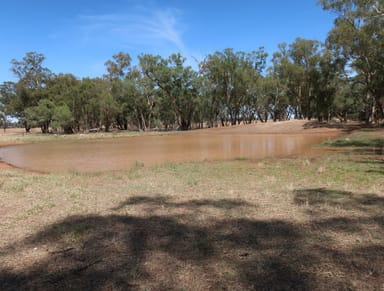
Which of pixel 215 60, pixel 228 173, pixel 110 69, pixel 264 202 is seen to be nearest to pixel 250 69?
pixel 215 60

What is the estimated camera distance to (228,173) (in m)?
8.03

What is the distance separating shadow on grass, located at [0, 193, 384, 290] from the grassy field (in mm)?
11

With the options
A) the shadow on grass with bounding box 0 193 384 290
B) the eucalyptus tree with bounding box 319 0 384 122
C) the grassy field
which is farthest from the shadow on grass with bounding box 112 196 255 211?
the eucalyptus tree with bounding box 319 0 384 122

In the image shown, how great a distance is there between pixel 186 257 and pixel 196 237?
53 centimetres

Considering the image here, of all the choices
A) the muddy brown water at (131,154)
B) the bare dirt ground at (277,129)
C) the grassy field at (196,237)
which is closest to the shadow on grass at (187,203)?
the grassy field at (196,237)

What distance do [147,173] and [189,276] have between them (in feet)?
20.3

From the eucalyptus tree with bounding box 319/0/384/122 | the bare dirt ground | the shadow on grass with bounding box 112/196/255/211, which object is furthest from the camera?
the bare dirt ground

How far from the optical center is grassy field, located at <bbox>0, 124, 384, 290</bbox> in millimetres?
2527

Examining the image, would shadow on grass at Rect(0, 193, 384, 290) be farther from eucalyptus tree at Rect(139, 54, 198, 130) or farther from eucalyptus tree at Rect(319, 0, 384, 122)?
eucalyptus tree at Rect(139, 54, 198, 130)

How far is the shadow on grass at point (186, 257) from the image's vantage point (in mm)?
2473

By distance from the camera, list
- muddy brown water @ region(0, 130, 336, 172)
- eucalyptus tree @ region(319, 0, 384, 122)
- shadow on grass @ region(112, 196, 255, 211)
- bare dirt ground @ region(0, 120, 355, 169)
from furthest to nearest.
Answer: bare dirt ground @ region(0, 120, 355, 169) → eucalyptus tree @ region(319, 0, 384, 122) → muddy brown water @ region(0, 130, 336, 172) → shadow on grass @ region(112, 196, 255, 211)

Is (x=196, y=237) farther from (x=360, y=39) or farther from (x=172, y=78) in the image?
(x=172, y=78)

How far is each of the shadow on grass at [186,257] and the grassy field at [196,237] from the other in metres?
0.01

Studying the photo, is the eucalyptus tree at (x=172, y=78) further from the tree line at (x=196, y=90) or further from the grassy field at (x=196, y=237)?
the grassy field at (x=196, y=237)
